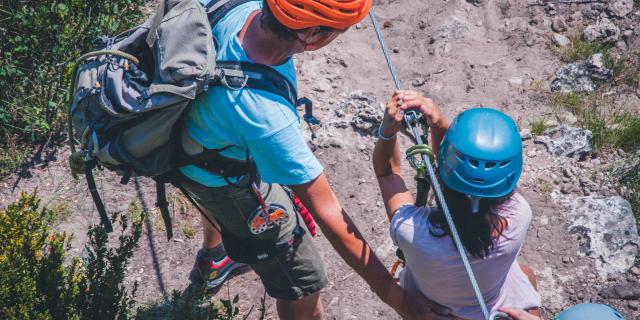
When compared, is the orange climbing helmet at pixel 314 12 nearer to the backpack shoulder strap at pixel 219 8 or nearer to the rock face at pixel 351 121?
the backpack shoulder strap at pixel 219 8

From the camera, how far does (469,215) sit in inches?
95.6

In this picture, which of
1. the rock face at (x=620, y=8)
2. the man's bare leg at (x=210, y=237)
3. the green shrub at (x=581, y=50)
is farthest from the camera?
the rock face at (x=620, y=8)

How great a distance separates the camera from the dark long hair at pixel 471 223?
2393 millimetres

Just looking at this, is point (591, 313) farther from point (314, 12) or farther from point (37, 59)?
point (37, 59)

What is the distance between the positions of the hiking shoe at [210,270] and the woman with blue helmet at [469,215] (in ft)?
5.43

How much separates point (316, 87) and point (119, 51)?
253cm

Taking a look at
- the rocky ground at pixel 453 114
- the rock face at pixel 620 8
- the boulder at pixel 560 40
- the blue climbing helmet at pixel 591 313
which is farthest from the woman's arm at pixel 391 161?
the rock face at pixel 620 8

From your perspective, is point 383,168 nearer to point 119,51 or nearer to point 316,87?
point 119,51

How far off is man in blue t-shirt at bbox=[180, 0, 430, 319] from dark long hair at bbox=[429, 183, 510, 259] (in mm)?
304

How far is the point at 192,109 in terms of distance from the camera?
8.51 feet

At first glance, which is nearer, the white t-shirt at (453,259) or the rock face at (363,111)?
the white t-shirt at (453,259)

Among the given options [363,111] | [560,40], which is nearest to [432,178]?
[363,111]

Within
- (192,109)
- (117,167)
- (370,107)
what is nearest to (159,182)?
(117,167)

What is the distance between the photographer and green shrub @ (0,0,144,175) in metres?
4.68
